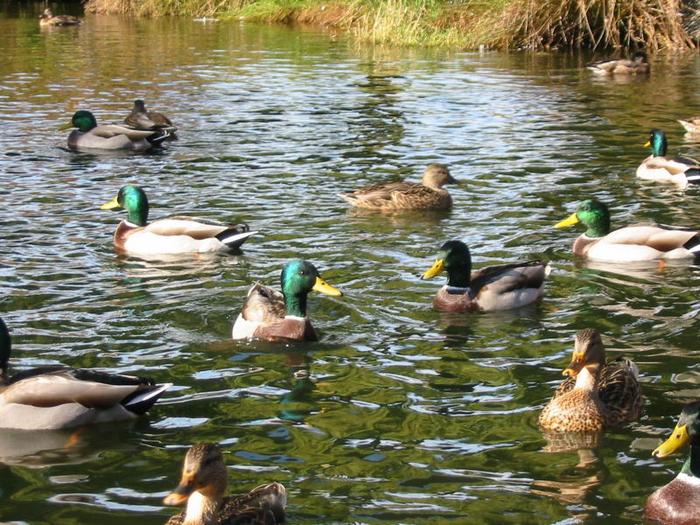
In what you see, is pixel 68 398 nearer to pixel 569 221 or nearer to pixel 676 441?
pixel 676 441

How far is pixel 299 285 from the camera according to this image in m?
9.62

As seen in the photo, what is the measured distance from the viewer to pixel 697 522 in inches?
242

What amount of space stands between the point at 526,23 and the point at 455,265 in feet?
66.2

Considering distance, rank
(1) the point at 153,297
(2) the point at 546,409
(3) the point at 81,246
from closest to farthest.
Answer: (2) the point at 546,409, (1) the point at 153,297, (3) the point at 81,246

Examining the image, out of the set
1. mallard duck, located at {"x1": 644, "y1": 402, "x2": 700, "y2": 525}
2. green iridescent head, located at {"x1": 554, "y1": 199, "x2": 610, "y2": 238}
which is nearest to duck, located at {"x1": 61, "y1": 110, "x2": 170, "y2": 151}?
green iridescent head, located at {"x1": 554, "y1": 199, "x2": 610, "y2": 238}

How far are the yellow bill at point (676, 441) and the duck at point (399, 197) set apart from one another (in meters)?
7.94

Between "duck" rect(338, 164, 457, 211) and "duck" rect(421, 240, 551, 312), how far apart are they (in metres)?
3.78

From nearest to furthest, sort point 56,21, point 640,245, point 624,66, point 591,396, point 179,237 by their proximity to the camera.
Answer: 1. point 591,396
2. point 640,245
3. point 179,237
4. point 624,66
5. point 56,21

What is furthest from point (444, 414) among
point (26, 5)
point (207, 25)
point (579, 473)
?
point (26, 5)

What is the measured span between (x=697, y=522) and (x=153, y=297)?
223 inches

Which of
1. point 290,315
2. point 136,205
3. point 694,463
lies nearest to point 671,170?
point 136,205

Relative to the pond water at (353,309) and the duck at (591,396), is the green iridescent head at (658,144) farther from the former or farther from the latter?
the duck at (591,396)

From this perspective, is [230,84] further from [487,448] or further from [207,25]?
[487,448]

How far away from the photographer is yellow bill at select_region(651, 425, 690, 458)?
6.29 m
